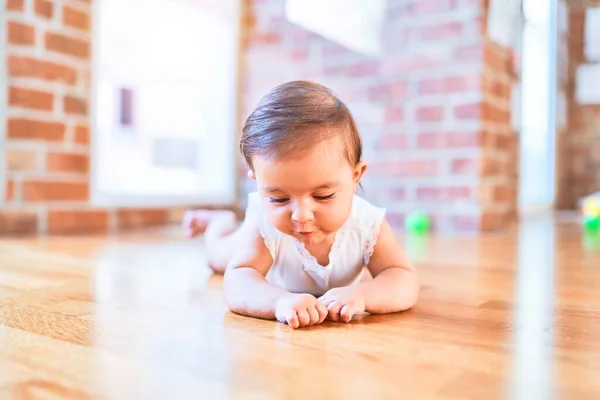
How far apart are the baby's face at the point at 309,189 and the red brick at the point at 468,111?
1.62m

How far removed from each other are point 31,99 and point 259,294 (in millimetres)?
1454

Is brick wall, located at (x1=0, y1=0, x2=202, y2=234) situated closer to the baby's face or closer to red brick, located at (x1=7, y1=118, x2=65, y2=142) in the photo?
red brick, located at (x1=7, y1=118, x2=65, y2=142)

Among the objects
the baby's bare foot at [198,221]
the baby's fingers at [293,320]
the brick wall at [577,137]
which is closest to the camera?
the baby's fingers at [293,320]

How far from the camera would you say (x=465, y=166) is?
93.4 inches

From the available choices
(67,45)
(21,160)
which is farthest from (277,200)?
(67,45)

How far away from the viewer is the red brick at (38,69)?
6.40ft

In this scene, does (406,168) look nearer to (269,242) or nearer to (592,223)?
(592,223)

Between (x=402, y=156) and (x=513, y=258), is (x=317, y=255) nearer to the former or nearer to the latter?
(x=513, y=258)

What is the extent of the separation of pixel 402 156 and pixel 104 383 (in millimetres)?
2032

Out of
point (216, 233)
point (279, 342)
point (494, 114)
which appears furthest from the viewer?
point (494, 114)

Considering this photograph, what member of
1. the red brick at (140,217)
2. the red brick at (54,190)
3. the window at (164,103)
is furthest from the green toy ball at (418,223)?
the red brick at (54,190)

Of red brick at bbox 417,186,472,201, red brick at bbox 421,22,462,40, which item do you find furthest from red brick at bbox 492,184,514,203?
red brick at bbox 421,22,462,40

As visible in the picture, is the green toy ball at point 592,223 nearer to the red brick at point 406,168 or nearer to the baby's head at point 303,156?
the red brick at point 406,168

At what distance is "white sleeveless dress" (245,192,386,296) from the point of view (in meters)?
0.97
